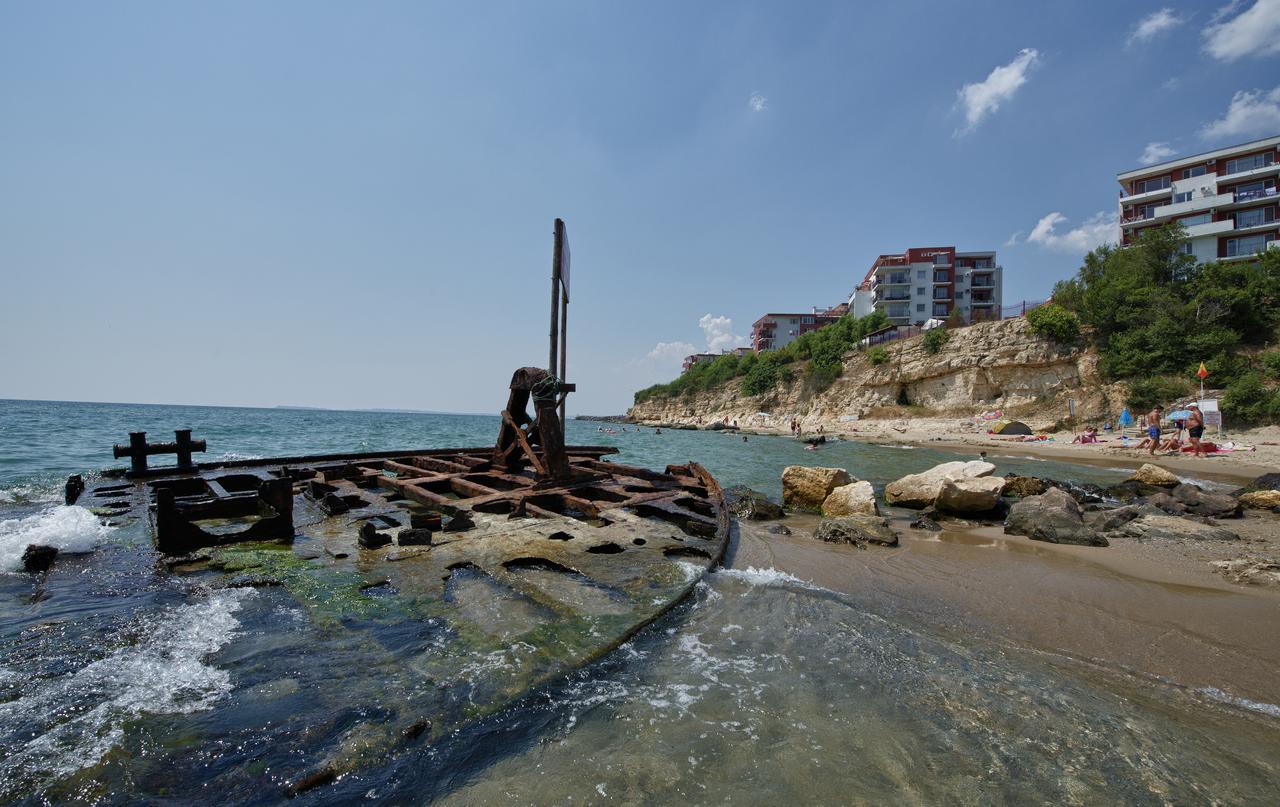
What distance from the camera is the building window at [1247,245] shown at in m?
46.4

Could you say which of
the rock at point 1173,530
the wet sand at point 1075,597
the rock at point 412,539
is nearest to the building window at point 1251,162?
the rock at point 1173,530

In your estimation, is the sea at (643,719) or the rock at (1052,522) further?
the rock at (1052,522)

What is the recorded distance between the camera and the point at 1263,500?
10.2m

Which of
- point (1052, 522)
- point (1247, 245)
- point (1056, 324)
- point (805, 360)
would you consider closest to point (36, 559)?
point (1052, 522)

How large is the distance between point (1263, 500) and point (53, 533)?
62.3 feet

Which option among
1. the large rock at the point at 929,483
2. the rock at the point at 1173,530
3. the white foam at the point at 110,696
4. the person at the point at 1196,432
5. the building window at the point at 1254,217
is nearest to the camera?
the white foam at the point at 110,696

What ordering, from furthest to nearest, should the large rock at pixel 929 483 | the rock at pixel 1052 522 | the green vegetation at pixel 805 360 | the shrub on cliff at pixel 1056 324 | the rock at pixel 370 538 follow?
the green vegetation at pixel 805 360
the shrub on cliff at pixel 1056 324
the large rock at pixel 929 483
the rock at pixel 1052 522
the rock at pixel 370 538

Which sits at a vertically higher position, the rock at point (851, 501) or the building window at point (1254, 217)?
the building window at point (1254, 217)

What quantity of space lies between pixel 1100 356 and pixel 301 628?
4706 centimetres

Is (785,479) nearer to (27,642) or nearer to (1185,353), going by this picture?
(27,642)

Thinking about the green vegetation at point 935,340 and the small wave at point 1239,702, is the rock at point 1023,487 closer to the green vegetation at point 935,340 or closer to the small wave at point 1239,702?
the small wave at point 1239,702

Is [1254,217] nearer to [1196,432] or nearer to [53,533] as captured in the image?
[1196,432]

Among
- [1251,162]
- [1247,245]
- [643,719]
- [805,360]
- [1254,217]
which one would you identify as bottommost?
[643,719]

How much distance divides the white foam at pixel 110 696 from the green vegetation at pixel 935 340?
51.8m
